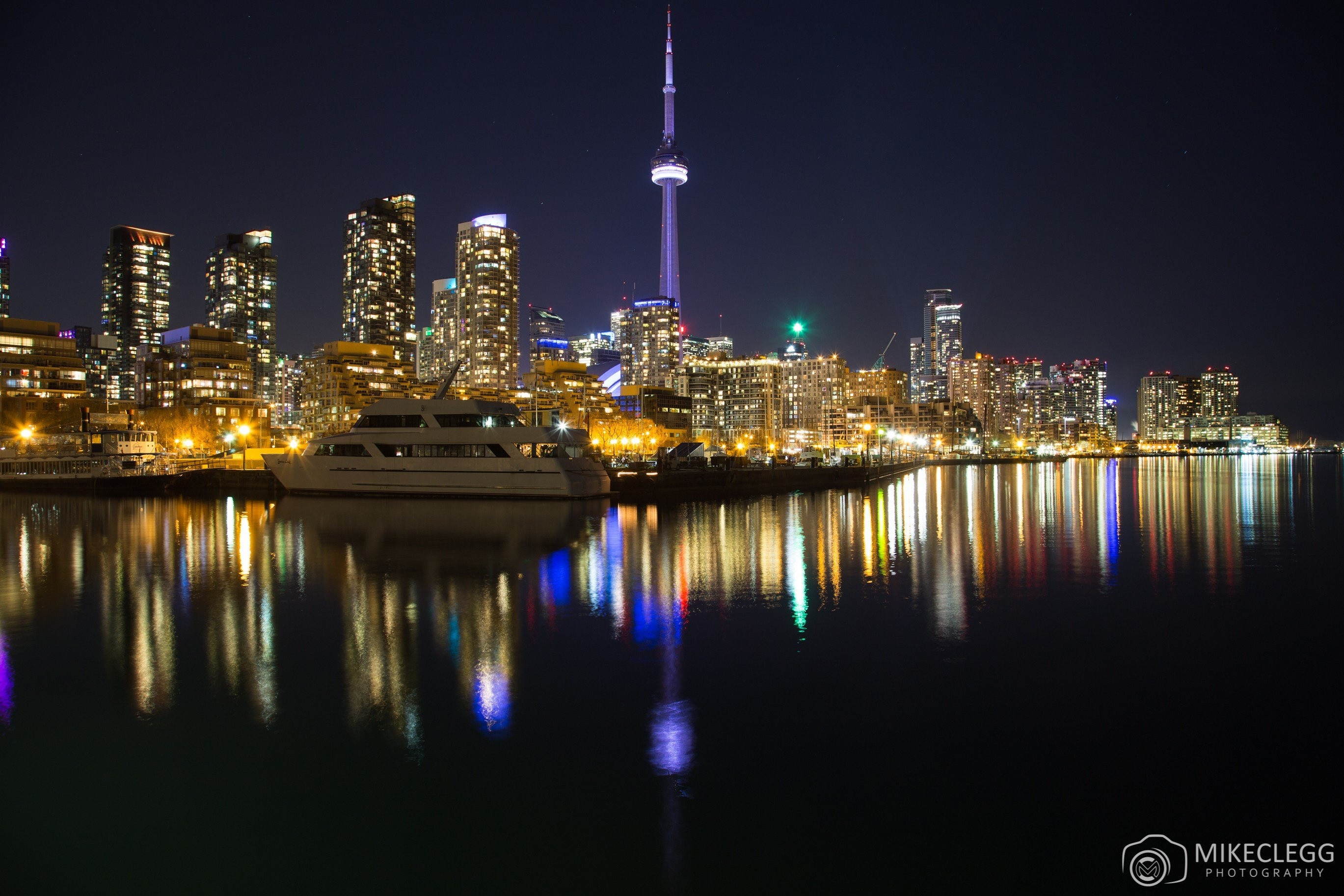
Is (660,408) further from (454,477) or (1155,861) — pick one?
(1155,861)

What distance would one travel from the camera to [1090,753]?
8.58 metres

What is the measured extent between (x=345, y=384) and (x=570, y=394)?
41368 millimetres

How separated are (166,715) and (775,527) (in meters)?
22.8

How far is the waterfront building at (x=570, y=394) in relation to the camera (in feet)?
495

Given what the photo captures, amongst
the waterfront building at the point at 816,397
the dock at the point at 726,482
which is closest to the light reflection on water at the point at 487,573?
the dock at the point at 726,482

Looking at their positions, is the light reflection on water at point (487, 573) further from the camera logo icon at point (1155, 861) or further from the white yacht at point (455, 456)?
the camera logo icon at point (1155, 861)

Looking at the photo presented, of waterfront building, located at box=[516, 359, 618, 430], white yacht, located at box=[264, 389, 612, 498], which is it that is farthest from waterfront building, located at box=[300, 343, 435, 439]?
white yacht, located at box=[264, 389, 612, 498]

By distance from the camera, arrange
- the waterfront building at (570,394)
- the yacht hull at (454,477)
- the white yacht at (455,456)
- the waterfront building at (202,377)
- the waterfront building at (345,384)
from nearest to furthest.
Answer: the yacht hull at (454,477) < the white yacht at (455,456) < the waterfront building at (202,377) < the waterfront building at (345,384) < the waterfront building at (570,394)

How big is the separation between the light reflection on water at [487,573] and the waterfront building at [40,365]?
87702 millimetres

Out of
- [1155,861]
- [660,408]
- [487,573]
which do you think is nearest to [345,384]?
[660,408]

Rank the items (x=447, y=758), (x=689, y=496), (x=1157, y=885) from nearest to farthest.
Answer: (x=1157, y=885) < (x=447, y=758) < (x=689, y=496)


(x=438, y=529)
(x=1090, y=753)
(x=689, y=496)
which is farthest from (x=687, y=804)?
(x=689, y=496)

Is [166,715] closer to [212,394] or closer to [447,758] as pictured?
[447,758]

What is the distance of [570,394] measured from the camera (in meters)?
160
